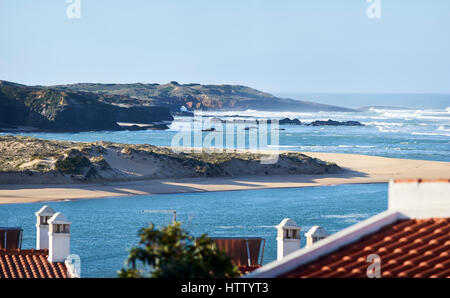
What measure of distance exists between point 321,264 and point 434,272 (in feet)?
3.20

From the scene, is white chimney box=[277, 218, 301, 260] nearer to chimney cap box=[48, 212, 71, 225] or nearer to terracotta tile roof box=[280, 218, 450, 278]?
chimney cap box=[48, 212, 71, 225]

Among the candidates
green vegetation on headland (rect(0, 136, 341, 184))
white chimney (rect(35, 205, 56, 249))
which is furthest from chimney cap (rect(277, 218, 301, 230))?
green vegetation on headland (rect(0, 136, 341, 184))

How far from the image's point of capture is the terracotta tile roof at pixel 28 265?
41.5ft

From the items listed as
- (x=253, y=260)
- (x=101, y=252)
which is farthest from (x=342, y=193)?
(x=253, y=260)

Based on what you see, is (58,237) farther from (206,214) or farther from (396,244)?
(206,214)

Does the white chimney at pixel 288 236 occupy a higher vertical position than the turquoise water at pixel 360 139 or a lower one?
higher

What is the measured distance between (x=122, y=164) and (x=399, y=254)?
122ft

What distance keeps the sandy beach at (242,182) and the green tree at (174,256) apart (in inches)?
1071

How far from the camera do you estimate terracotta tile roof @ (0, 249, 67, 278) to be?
12664mm

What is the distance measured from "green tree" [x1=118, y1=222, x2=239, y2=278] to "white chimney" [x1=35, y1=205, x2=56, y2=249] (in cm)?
805

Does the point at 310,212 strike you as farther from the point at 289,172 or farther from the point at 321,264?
the point at 321,264

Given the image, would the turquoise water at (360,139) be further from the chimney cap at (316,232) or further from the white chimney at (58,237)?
the white chimney at (58,237)

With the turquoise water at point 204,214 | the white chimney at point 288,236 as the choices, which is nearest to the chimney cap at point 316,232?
the white chimney at point 288,236

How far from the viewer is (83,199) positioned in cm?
3378
